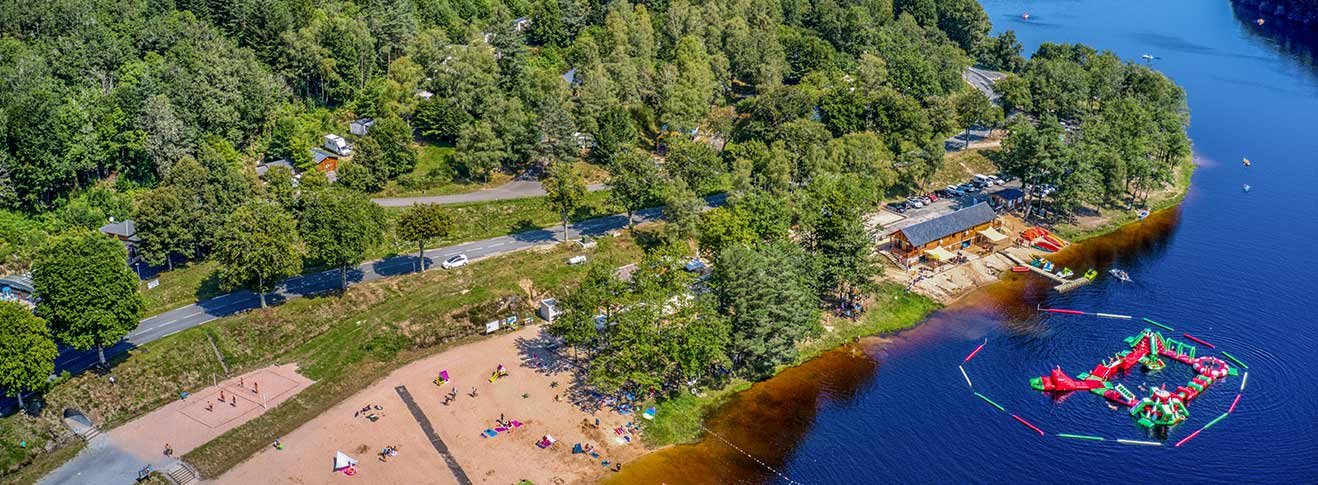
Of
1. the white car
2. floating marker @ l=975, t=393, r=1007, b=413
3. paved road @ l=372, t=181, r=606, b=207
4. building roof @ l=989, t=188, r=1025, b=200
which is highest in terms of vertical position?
paved road @ l=372, t=181, r=606, b=207

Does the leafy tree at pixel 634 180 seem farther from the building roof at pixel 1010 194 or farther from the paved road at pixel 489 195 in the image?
the building roof at pixel 1010 194

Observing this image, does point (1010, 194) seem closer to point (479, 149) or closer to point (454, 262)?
point (479, 149)

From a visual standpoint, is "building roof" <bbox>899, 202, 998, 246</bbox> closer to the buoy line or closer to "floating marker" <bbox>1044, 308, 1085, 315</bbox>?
"floating marker" <bbox>1044, 308, 1085, 315</bbox>

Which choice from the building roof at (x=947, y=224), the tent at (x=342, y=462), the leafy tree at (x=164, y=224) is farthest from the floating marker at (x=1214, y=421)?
the leafy tree at (x=164, y=224)

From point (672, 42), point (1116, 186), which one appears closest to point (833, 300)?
point (1116, 186)

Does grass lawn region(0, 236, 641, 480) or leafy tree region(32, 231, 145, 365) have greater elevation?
leafy tree region(32, 231, 145, 365)

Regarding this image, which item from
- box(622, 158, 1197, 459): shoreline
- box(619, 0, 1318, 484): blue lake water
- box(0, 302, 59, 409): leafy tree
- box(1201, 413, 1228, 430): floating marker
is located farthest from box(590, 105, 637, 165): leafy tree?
box(1201, 413, 1228, 430): floating marker

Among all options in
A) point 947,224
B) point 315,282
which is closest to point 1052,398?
point 947,224
